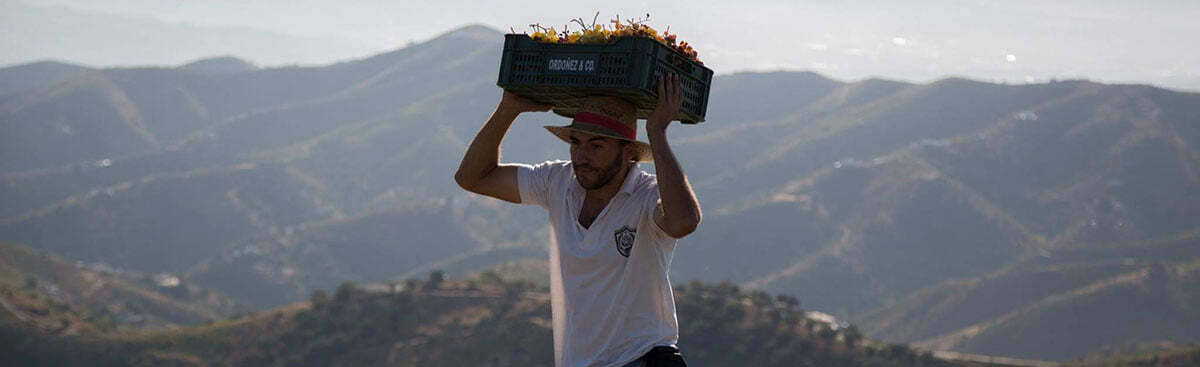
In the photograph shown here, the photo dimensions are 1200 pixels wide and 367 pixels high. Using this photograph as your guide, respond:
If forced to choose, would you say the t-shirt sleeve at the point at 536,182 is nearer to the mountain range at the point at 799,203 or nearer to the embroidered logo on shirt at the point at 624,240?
the embroidered logo on shirt at the point at 624,240

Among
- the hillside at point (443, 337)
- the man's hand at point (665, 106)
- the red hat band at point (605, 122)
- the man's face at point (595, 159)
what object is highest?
the man's hand at point (665, 106)

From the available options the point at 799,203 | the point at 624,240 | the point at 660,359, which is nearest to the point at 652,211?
the point at 624,240

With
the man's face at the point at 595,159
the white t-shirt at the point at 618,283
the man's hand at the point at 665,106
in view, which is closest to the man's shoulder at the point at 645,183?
the white t-shirt at the point at 618,283

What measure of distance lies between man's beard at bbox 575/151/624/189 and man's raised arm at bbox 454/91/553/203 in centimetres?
46

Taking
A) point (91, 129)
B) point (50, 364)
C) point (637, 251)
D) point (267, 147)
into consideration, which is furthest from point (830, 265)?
point (91, 129)

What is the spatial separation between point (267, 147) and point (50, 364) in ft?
448

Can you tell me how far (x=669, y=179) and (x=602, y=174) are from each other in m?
0.43

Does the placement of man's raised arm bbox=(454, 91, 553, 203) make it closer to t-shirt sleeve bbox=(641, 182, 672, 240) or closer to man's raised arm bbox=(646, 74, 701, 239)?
t-shirt sleeve bbox=(641, 182, 672, 240)

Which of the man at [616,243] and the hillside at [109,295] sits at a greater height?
the man at [616,243]

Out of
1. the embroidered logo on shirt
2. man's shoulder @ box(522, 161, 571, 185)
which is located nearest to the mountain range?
man's shoulder @ box(522, 161, 571, 185)

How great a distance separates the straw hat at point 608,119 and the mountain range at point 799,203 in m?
59.1

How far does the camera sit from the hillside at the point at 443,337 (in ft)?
118

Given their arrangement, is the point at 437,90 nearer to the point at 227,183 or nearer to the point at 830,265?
the point at 227,183

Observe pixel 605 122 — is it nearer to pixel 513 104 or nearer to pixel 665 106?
pixel 665 106
